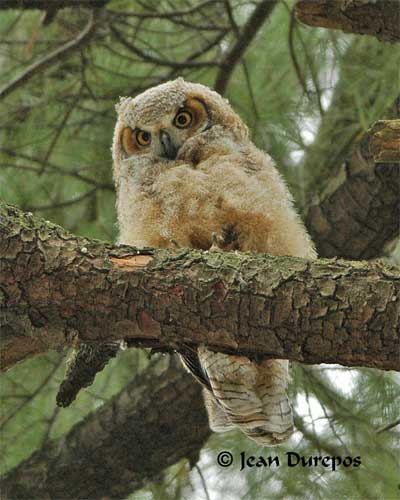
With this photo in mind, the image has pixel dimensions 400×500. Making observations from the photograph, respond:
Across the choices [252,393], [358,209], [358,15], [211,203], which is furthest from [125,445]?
[358,15]

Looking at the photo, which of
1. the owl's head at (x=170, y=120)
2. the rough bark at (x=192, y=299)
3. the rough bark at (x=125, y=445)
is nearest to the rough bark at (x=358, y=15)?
the owl's head at (x=170, y=120)

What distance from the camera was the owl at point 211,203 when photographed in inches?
76.8

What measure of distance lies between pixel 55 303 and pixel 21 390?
1.38 metres

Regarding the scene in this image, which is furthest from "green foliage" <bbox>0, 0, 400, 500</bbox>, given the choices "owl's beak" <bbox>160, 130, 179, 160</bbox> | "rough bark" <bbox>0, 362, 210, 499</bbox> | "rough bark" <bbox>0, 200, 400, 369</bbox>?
"rough bark" <bbox>0, 200, 400, 369</bbox>

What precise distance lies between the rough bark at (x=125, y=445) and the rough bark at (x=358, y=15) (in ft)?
4.20

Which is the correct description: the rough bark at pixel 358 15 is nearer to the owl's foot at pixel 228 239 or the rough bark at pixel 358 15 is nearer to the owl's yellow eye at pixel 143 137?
the owl's yellow eye at pixel 143 137

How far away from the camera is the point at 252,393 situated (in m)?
1.94

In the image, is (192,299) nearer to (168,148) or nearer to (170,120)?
(168,148)

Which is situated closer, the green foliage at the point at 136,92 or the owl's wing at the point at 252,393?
the owl's wing at the point at 252,393

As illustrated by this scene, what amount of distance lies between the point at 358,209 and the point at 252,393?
1.13m

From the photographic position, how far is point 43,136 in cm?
306

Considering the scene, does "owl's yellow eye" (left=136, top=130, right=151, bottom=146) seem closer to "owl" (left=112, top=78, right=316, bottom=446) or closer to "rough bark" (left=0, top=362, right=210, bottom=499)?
"owl" (left=112, top=78, right=316, bottom=446)

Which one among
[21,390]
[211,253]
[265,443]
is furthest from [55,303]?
[21,390]

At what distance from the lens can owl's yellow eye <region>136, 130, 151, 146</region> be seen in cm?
243
